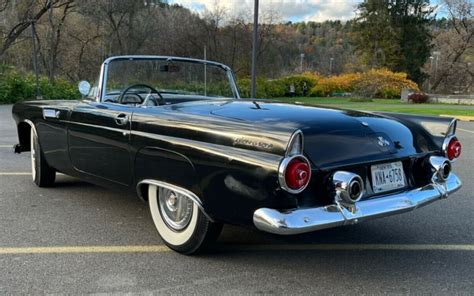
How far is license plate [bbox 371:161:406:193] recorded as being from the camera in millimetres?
3443

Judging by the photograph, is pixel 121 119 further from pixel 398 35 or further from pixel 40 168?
pixel 398 35

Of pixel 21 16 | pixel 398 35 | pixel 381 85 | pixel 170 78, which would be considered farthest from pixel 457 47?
→ pixel 170 78

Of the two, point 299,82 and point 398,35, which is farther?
point 398,35

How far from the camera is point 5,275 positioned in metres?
3.33

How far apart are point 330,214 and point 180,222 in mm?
1190

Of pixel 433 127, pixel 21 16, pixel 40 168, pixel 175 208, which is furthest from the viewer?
pixel 21 16

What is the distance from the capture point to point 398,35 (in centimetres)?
6006

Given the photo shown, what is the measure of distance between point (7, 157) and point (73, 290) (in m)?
5.41

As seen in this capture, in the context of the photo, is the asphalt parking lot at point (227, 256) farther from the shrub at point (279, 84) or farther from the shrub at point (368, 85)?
the shrub at point (368, 85)

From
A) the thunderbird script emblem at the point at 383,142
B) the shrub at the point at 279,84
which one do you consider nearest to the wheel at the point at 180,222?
the thunderbird script emblem at the point at 383,142

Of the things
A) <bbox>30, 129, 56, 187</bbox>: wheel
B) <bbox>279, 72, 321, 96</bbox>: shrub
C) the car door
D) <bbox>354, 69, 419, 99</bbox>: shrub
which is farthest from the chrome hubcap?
<bbox>354, 69, 419, 99</bbox>: shrub

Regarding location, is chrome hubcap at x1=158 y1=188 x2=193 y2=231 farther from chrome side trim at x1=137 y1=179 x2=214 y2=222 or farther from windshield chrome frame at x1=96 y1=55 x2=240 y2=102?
windshield chrome frame at x1=96 y1=55 x2=240 y2=102

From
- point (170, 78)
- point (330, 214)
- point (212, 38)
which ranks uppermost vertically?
point (212, 38)

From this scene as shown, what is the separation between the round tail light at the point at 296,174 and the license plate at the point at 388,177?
0.65 meters
